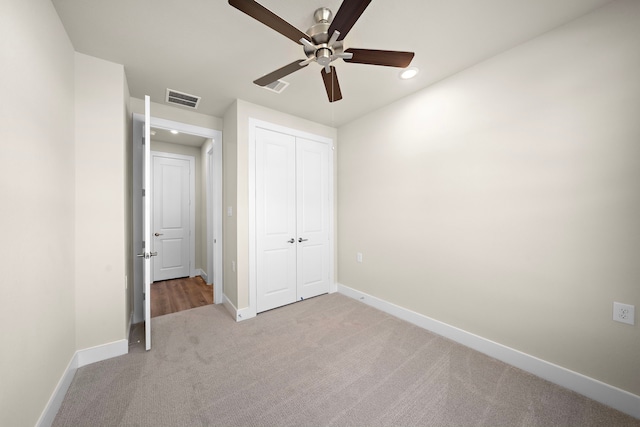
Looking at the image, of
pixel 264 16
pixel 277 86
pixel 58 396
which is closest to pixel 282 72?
pixel 264 16

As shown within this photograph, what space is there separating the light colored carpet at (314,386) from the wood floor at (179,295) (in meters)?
0.75

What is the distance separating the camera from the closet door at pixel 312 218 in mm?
3348

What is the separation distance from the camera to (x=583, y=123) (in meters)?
1.63

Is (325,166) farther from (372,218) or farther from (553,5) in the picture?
(553,5)

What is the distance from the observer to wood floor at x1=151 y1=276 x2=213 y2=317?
10.5 feet

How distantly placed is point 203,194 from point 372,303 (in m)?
3.76

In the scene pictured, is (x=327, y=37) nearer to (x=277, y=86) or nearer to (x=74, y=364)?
(x=277, y=86)

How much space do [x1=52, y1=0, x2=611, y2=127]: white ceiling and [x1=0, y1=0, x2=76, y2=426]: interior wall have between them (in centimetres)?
35

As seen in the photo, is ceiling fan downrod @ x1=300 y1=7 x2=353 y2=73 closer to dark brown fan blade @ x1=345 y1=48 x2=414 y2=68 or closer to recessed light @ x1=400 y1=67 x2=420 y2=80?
dark brown fan blade @ x1=345 y1=48 x2=414 y2=68

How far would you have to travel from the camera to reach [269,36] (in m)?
1.77

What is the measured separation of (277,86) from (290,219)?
165 cm

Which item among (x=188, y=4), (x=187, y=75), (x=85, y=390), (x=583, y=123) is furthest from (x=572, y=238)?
(x=85, y=390)

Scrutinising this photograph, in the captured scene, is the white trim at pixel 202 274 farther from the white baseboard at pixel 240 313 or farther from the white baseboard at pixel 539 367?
the white baseboard at pixel 539 367

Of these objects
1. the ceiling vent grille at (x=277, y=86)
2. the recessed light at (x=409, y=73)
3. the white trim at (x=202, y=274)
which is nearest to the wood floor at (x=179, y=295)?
the white trim at (x=202, y=274)
